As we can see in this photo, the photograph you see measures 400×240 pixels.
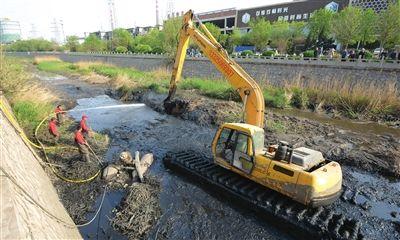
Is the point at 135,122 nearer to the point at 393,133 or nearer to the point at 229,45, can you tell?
the point at 393,133

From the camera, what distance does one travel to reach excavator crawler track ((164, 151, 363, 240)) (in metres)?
5.94

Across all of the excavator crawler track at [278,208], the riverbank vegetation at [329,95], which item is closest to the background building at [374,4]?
the riverbank vegetation at [329,95]

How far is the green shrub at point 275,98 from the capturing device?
60.6 ft

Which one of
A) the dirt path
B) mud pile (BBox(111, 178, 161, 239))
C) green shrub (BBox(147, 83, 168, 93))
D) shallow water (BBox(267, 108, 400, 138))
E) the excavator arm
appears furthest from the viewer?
green shrub (BBox(147, 83, 168, 93))

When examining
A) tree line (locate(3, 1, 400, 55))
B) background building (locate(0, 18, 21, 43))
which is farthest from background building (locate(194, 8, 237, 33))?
background building (locate(0, 18, 21, 43))

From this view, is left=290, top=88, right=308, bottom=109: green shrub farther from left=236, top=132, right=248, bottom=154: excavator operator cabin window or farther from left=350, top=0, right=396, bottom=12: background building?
left=350, top=0, right=396, bottom=12: background building

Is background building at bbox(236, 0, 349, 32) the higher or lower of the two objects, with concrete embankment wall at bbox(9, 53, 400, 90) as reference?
higher

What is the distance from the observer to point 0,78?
11.9m

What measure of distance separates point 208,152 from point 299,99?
10.4m

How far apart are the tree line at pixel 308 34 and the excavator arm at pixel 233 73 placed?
19.5 meters

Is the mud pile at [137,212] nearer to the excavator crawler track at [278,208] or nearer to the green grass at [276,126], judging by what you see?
the excavator crawler track at [278,208]

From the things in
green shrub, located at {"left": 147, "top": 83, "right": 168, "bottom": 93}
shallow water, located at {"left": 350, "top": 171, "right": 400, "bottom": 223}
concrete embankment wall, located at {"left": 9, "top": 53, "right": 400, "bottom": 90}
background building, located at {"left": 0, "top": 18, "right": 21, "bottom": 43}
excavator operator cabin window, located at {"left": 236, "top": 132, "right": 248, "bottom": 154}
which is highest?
background building, located at {"left": 0, "top": 18, "right": 21, "bottom": 43}

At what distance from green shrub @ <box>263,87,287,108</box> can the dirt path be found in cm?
317

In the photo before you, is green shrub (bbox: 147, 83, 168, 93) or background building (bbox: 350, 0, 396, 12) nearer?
green shrub (bbox: 147, 83, 168, 93)
